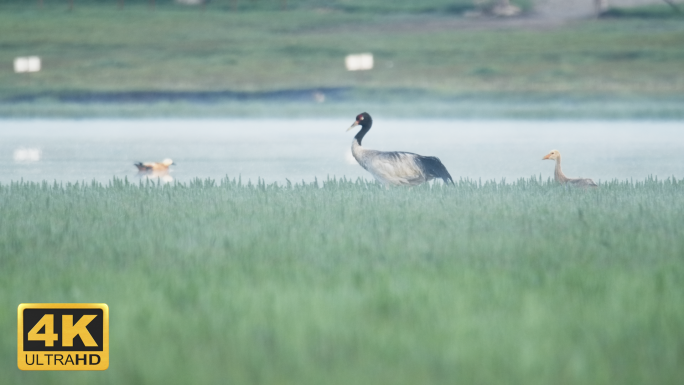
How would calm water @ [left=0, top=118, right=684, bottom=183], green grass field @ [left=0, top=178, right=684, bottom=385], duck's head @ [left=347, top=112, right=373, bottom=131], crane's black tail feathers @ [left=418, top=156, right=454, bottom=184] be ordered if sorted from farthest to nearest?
1. calm water @ [left=0, top=118, right=684, bottom=183]
2. duck's head @ [left=347, top=112, right=373, bottom=131]
3. crane's black tail feathers @ [left=418, top=156, right=454, bottom=184]
4. green grass field @ [left=0, top=178, right=684, bottom=385]

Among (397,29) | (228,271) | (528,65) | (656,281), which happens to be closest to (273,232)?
(228,271)

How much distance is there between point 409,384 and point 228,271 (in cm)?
292

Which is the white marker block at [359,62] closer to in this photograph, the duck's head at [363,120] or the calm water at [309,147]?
the calm water at [309,147]

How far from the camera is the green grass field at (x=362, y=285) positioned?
16.8ft

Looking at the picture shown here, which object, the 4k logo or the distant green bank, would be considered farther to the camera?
the distant green bank

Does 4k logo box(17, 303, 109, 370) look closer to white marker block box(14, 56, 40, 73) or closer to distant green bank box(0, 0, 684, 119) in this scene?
distant green bank box(0, 0, 684, 119)

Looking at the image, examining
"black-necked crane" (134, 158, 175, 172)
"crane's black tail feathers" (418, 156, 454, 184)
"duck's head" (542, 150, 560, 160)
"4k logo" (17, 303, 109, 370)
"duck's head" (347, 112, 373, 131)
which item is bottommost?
"4k logo" (17, 303, 109, 370)

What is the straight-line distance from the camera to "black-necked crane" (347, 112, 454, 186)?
12.7 m

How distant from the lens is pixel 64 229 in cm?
954

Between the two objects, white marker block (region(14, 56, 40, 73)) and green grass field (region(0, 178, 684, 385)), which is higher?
white marker block (region(14, 56, 40, 73))

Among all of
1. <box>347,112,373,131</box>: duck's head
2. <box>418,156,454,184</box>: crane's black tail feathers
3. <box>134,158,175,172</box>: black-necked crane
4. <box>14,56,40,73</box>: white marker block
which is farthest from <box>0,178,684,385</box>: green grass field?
<box>14,56,40,73</box>: white marker block

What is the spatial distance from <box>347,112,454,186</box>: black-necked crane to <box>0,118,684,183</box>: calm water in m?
3.49

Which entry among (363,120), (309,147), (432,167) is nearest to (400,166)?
(432,167)

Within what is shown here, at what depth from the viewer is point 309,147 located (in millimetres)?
24844
